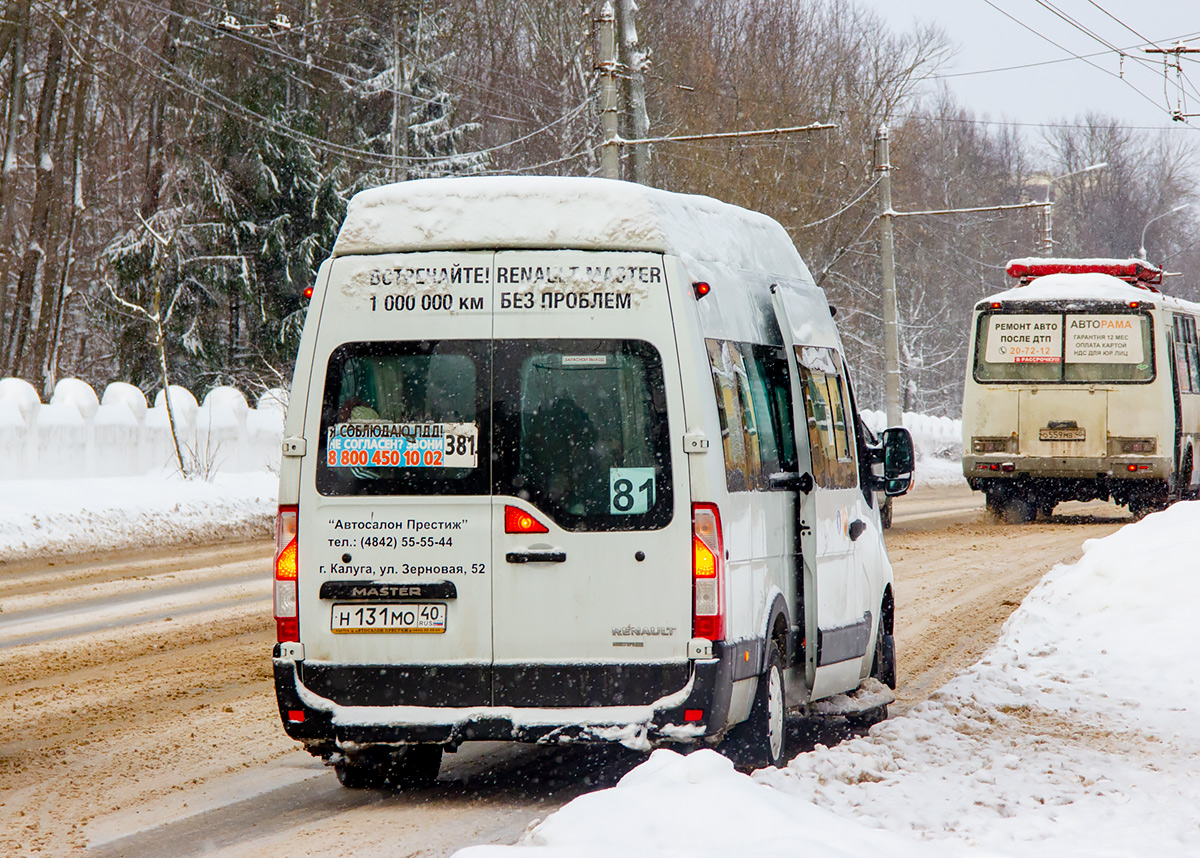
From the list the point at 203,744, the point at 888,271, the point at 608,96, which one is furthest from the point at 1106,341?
the point at 203,744

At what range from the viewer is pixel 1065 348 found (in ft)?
76.0

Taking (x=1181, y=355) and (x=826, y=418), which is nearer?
(x=826, y=418)

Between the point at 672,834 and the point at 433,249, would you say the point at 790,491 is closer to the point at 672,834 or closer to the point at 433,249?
the point at 433,249

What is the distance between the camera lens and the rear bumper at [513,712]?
6.00m

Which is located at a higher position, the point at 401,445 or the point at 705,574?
the point at 401,445

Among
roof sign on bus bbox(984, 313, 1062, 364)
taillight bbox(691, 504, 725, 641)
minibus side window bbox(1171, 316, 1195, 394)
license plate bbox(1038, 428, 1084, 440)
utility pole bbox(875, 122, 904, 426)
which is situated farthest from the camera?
utility pole bbox(875, 122, 904, 426)

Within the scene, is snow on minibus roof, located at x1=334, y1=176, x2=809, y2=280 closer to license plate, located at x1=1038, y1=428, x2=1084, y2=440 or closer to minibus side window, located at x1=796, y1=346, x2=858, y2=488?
minibus side window, located at x1=796, y1=346, x2=858, y2=488

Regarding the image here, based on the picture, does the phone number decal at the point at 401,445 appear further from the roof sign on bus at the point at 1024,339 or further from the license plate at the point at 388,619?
the roof sign on bus at the point at 1024,339

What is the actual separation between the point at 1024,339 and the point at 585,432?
725 inches

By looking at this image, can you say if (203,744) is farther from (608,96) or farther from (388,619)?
(608,96)

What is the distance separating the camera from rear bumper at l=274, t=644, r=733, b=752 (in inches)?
236

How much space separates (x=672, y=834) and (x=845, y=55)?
149 ft

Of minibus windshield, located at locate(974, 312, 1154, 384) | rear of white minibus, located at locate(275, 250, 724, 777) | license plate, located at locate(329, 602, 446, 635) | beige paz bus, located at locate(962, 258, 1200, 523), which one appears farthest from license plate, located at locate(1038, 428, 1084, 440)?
license plate, located at locate(329, 602, 446, 635)

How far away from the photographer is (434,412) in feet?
20.3
